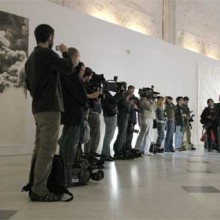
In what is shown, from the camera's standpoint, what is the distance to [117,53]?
11359 mm

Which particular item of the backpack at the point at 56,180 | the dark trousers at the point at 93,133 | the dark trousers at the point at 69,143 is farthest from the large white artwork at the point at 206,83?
the backpack at the point at 56,180

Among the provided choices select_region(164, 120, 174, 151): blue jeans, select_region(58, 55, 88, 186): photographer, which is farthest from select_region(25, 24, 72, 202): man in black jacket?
select_region(164, 120, 174, 151): blue jeans

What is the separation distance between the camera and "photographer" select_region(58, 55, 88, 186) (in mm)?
4227

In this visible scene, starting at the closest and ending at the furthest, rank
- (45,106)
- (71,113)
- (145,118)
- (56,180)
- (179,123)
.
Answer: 1. (45,106)
2. (56,180)
3. (71,113)
4. (145,118)
5. (179,123)

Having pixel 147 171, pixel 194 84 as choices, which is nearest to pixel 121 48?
pixel 194 84

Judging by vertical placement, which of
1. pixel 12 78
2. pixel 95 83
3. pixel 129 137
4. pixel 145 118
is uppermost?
pixel 12 78

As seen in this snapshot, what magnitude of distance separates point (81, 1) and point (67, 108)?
704 centimetres

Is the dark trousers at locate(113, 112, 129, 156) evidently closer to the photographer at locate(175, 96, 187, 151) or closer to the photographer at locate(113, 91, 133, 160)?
the photographer at locate(113, 91, 133, 160)

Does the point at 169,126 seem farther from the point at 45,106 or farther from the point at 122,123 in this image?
the point at 45,106

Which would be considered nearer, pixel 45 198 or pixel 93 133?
pixel 45 198

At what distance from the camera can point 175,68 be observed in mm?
14117

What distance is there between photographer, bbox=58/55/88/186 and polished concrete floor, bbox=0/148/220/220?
41 centimetres

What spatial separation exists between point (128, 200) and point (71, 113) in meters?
1.23

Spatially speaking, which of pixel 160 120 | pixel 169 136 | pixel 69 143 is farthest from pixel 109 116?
pixel 169 136
